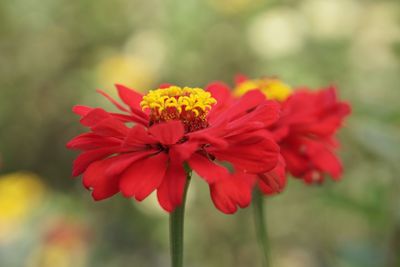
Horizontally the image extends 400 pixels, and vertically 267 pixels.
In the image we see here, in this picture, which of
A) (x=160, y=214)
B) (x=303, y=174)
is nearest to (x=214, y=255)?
(x=160, y=214)

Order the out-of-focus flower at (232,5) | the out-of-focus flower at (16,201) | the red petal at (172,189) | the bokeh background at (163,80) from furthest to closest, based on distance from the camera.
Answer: the out-of-focus flower at (232,5) < the bokeh background at (163,80) < the out-of-focus flower at (16,201) < the red petal at (172,189)

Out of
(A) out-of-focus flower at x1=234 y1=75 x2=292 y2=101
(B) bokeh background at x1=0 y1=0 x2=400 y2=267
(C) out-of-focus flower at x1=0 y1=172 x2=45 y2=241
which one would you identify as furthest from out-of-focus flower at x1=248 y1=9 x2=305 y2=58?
(A) out-of-focus flower at x1=234 y1=75 x2=292 y2=101

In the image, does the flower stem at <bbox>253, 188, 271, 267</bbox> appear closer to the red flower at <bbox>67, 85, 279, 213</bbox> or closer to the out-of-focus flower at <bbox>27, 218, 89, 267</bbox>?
the red flower at <bbox>67, 85, 279, 213</bbox>

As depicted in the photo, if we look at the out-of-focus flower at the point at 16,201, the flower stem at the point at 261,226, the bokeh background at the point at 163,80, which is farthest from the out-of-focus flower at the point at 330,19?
the flower stem at the point at 261,226

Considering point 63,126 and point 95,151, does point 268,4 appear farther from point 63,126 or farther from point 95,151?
point 95,151

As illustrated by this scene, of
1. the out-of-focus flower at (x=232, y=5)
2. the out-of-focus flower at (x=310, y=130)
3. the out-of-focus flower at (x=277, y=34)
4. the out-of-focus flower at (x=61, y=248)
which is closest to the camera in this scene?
the out-of-focus flower at (x=310, y=130)

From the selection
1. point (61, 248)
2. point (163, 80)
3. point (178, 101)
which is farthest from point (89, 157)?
point (163, 80)

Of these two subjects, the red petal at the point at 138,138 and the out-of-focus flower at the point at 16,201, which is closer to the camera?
the red petal at the point at 138,138

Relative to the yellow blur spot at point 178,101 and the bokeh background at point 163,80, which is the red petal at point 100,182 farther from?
the bokeh background at point 163,80
